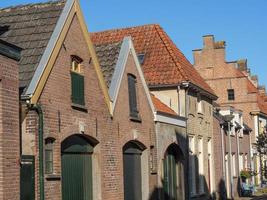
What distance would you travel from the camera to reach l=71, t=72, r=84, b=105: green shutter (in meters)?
16.1

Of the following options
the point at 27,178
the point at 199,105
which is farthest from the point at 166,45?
the point at 27,178

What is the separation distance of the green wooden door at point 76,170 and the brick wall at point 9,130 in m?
2.93

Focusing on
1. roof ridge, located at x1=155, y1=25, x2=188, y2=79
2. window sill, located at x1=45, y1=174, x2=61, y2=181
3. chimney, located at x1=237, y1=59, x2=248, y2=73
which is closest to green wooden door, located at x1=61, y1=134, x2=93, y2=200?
window sill, located at x1=45, y1=174, x2=61, y2=181

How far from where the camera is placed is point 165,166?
23.6 meters

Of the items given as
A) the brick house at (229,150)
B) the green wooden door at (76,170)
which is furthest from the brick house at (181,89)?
the green wooden door at (76,170)

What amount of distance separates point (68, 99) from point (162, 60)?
482 inches

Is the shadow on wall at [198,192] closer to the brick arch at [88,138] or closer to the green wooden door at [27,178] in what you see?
the brick arch at [88,138]

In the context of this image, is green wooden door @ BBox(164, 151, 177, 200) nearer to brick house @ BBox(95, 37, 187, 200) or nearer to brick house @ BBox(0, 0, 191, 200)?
brick house @ BBox(95, 37, 187, 200)

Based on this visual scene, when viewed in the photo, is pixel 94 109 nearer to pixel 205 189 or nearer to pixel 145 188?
pixel 145 188

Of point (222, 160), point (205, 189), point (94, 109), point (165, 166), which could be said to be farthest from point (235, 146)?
point (94, 109)

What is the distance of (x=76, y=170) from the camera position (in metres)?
16.3

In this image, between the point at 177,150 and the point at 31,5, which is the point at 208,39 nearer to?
the point at 177,150

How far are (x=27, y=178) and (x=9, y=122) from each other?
66.6 inches

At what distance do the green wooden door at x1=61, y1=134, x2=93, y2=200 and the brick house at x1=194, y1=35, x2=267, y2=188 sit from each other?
30.8 metres
